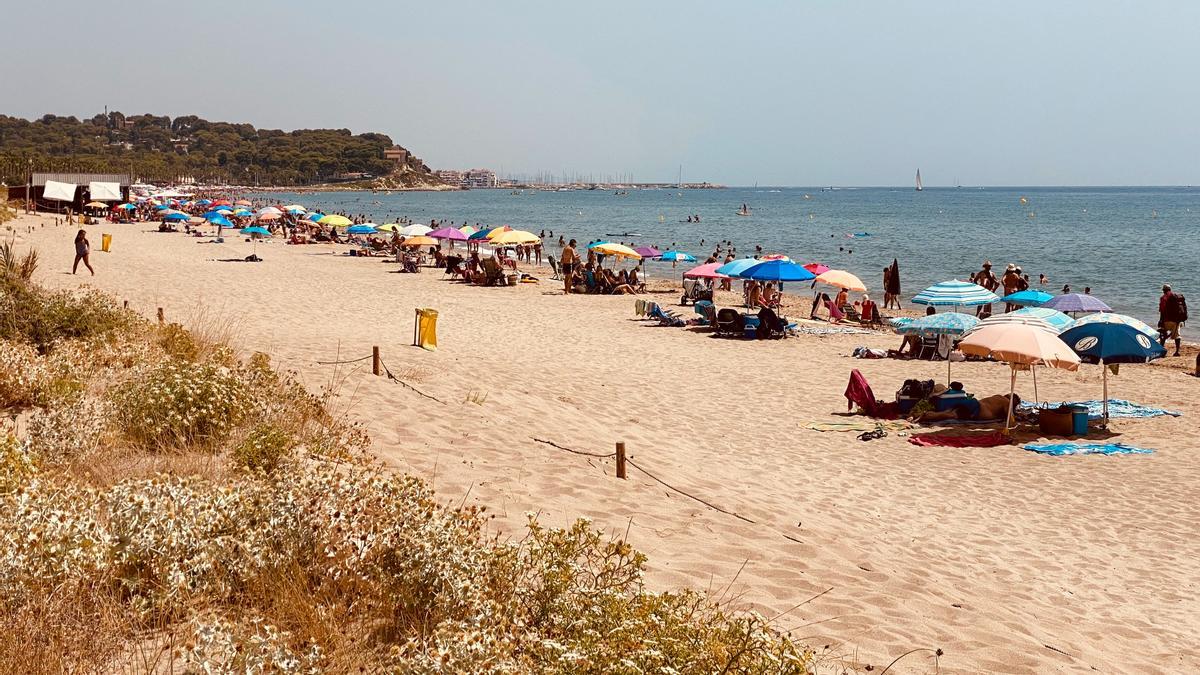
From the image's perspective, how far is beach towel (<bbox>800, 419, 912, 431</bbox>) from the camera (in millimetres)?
10602

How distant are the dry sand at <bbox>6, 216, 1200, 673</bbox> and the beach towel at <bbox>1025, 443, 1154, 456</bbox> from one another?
0.21m

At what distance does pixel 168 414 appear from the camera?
581 centimetres

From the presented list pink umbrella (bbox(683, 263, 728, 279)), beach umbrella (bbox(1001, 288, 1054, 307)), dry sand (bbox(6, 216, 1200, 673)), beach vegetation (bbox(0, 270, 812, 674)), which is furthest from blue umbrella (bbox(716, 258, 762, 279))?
beach vegetation (bbox(0, 270, 812, 674))

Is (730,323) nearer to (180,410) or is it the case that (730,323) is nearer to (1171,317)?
(1171,317)

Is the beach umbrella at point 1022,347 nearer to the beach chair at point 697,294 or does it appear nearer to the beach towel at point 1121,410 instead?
the beach towel at point 1121,410

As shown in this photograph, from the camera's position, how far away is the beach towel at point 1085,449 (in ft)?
32.7

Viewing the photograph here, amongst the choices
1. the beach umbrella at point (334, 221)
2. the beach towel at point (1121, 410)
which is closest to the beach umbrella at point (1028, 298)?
the beach towel at point (1121, 410)

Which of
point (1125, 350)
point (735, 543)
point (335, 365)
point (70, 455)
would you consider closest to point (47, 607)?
point (70, 455)

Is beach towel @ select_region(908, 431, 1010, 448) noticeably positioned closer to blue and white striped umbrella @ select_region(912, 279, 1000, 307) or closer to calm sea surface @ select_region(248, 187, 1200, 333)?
blue and white striped umbrella @ select_region(912, 279, 1000, 307)

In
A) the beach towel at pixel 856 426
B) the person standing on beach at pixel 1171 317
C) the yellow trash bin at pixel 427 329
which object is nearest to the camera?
the beach towel at pixel 856 426

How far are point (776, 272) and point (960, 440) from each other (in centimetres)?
842

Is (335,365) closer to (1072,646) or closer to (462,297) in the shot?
(1072,646)

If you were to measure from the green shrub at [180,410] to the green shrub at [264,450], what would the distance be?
53cm

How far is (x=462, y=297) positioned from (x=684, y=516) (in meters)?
17.0
